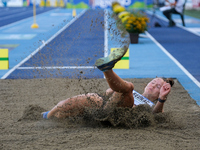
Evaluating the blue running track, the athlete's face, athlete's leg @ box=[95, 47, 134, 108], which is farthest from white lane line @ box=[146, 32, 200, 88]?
athlete's leg @ box=[95, 47, 134, 108]

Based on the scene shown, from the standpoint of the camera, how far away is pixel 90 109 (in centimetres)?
470

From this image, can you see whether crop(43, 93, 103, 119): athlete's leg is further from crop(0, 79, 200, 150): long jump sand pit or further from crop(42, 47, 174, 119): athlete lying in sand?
crop(0, 79, 200, 150): long jump sand pit

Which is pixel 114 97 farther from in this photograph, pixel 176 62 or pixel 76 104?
pixel 176 62

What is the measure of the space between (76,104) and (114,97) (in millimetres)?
569

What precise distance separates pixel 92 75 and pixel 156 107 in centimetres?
393

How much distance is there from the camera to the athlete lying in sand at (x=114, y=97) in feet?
13.4

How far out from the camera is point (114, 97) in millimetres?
4457

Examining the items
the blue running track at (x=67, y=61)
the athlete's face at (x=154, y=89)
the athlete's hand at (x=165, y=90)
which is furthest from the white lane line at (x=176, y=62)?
the athlete's hand at (x=165, y=90)

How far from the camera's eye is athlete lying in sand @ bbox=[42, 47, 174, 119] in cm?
410

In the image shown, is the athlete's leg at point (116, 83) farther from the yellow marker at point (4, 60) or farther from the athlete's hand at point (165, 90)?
the yellow marker at point (4, 60)

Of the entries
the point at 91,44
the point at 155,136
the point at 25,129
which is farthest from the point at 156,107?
the point at 91,44

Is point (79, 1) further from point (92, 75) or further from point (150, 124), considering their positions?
point (150, 124)

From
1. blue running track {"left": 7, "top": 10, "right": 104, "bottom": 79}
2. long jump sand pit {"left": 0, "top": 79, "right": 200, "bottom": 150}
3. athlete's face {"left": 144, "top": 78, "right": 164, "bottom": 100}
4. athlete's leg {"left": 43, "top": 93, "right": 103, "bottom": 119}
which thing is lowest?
blue running track {"left": 7, "top": 10, "right": 104, "bottom": 79}

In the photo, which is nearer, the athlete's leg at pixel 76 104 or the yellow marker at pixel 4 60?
the athlete's leg at pixel 76 104
